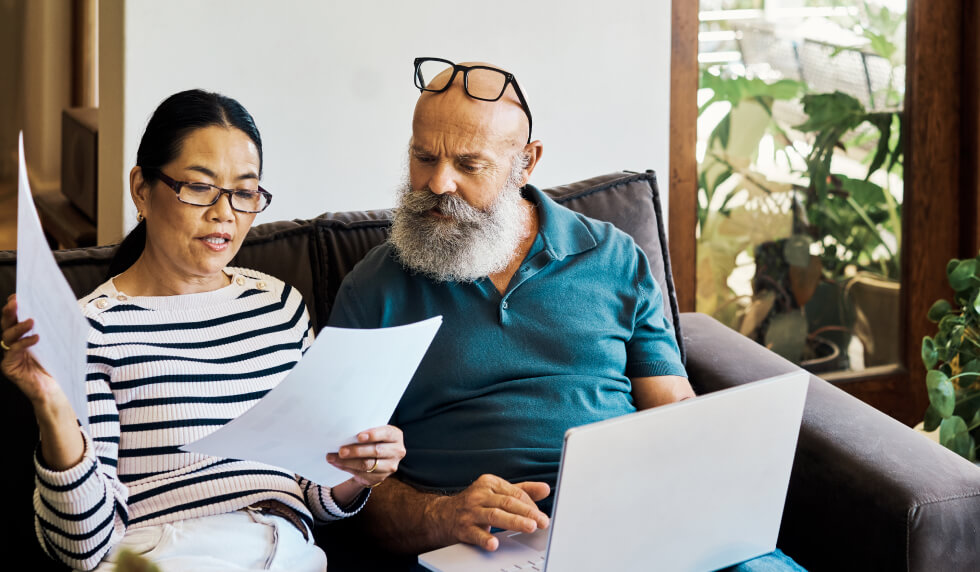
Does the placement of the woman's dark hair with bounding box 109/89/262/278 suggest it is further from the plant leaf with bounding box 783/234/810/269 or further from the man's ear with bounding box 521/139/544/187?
the plant leaf with bounding box 783/234/810/269

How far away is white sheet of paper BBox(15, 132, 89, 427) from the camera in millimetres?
891

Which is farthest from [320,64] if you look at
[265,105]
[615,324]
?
[615,324]

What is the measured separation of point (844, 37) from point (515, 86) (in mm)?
1609

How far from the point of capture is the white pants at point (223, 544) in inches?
50.2

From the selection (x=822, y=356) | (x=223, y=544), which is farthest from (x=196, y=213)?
(x=822, y=356)

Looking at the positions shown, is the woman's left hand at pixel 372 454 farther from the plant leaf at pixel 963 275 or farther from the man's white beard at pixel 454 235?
the plant leaf at pixel 963 275

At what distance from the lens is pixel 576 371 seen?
165cm

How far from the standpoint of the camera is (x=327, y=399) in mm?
1124

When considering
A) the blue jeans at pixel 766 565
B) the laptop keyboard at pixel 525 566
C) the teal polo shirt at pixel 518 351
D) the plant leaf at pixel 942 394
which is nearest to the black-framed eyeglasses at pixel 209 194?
the teal polo shirt at pixel 518 351

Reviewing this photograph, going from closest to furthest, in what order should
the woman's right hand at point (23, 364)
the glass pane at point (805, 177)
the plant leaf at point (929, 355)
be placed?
the woman's right hand at point (23, 364) < the plant leaf at point (929, 355) < the glass pane at point (805, 177)

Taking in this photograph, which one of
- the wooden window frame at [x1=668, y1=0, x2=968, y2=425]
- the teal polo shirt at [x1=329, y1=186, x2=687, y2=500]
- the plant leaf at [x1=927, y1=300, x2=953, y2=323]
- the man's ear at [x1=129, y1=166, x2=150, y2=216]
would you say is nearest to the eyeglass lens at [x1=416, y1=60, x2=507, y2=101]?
the teal polo shirt at [x1=329, y1=186, x2=687, y2=500]

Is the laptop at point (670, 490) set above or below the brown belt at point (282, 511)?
above

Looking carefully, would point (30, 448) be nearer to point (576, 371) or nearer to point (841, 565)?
point (576, 371)

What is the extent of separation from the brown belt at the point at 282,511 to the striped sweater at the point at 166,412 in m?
0.01
